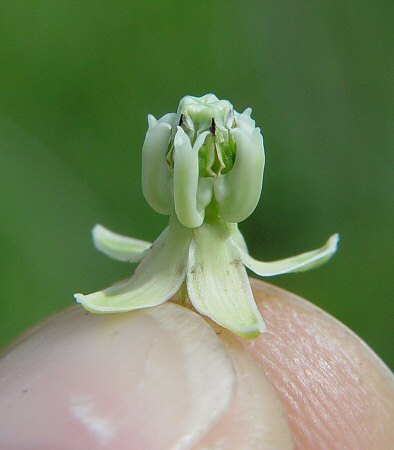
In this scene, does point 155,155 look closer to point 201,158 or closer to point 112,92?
point 201,158

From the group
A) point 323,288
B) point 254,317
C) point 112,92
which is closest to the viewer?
point 254,317

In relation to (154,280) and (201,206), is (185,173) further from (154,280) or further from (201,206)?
(154,280)

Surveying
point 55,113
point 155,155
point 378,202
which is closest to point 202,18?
point 55,113

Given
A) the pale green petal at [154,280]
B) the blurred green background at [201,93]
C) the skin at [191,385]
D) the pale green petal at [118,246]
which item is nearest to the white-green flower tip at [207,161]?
the pale green petal at [154,280]

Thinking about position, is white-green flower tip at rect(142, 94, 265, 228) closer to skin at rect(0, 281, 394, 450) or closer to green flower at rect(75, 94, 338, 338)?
green flower at rect(75, 94, 338, 338)

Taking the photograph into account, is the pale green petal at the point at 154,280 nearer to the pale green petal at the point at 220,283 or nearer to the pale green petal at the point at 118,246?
the pale green petal at the point at 220,283

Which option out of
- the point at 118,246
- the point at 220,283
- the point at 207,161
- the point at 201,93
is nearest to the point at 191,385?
the point at 220,283
